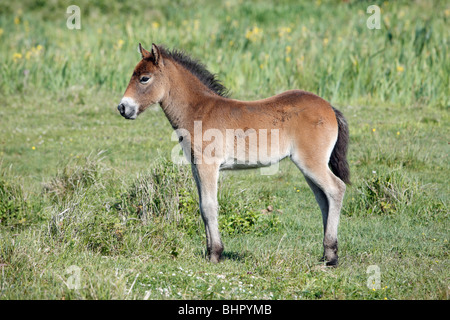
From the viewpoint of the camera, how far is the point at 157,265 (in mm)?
6395

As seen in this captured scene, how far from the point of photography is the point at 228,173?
9.49 metres

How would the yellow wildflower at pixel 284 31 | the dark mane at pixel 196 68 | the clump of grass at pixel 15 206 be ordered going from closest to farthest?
the dark mane at pixel 196 68 → the clump of grass at pixel 15 206 → the yellow wildflower at pixel 284 31

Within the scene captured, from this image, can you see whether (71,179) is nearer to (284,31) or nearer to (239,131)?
(239,131)

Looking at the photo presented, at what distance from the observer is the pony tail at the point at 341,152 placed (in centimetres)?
682

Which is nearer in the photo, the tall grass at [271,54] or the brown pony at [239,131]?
the brown pony at [239,131]

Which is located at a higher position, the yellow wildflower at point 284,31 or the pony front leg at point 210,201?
the yellow wildflower at point 284,31

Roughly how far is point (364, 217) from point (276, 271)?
278 cm

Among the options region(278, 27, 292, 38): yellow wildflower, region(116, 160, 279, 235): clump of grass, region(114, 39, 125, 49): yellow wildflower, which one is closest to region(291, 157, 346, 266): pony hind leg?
region(116, 160, 279, 235): clump of grass

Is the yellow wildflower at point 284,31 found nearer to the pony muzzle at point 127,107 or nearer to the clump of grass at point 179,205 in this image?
the clump of grass at point 179,205

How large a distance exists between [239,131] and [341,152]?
4.10ft

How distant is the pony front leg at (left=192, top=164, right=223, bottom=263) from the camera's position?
6.51 metres

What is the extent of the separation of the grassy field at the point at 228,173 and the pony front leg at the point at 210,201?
21 centimetres

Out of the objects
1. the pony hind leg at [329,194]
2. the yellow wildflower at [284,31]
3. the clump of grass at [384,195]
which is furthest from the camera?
the yellow wildflower at [284,31]

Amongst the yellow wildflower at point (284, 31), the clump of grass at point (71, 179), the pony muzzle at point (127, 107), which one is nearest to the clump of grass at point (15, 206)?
the clump of grass at point (71, 179)
